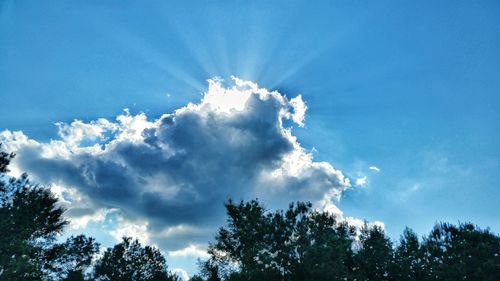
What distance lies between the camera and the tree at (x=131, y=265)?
3223 inches

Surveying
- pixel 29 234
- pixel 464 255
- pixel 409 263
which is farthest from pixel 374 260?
pixel 29 234

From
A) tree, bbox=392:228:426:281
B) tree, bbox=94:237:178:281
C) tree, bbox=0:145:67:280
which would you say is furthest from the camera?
tree, bbox=94:237:178:281

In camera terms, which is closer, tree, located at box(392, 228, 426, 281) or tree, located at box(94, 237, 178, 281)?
tree, located at box(392, 228, 426, 281)

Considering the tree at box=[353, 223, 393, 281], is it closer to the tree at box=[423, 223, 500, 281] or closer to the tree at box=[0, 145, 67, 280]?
the tree at box=[423, 223, 500, 281]

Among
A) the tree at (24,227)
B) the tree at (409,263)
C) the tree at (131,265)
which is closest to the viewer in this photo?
the tree at (24,227)

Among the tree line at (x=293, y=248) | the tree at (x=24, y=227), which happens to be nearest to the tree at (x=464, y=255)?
the tree line at (x=293, y=248)

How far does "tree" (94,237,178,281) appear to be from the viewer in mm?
81875

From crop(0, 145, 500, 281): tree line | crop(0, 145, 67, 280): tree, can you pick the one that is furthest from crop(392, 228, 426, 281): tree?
crop(0, 145, 67, 280): tree

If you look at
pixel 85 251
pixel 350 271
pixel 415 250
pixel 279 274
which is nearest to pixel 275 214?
pixel 279 274

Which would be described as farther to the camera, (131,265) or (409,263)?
(131,265)

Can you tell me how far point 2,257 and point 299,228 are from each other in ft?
127

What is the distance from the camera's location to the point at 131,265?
85562mm

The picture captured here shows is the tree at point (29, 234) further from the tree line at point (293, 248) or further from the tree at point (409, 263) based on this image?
the tree at point (409, 263)

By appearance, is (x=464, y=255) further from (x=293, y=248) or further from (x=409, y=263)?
(x=293, y=248)
